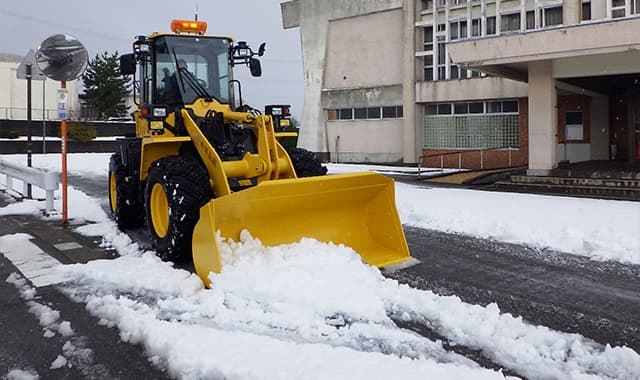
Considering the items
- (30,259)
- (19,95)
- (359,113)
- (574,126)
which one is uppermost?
(19,95)

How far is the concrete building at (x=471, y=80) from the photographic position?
15.1 metres

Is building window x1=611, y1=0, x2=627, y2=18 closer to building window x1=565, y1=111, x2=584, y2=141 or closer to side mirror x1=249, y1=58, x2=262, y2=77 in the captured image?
building window x1=565, y1=111, x2=584, y2=141

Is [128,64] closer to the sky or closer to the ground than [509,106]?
closer to the ground

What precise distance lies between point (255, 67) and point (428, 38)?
18.1 m

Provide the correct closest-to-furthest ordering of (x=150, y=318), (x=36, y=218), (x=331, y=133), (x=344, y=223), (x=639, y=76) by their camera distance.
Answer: (x=150, y=318)
(x=344, y=223)
(x=36, y=218)
(x=639, y=76)
(x=331, y=133)

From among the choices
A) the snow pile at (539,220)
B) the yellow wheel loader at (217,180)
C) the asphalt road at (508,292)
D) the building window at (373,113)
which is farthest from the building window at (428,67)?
the yellow wheel loader at (217,180)

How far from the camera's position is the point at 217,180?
21.0ft

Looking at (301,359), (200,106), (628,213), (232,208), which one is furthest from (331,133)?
(301,359)

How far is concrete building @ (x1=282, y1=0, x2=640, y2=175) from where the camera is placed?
1515 centimetres

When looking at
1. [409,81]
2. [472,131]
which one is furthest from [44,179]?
[472,131]

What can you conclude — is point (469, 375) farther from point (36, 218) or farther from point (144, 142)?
point (36, 218)

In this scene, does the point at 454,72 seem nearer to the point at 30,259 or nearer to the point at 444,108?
the point at 444,108

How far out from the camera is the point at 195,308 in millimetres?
4871

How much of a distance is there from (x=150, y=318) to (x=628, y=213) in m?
9.00
